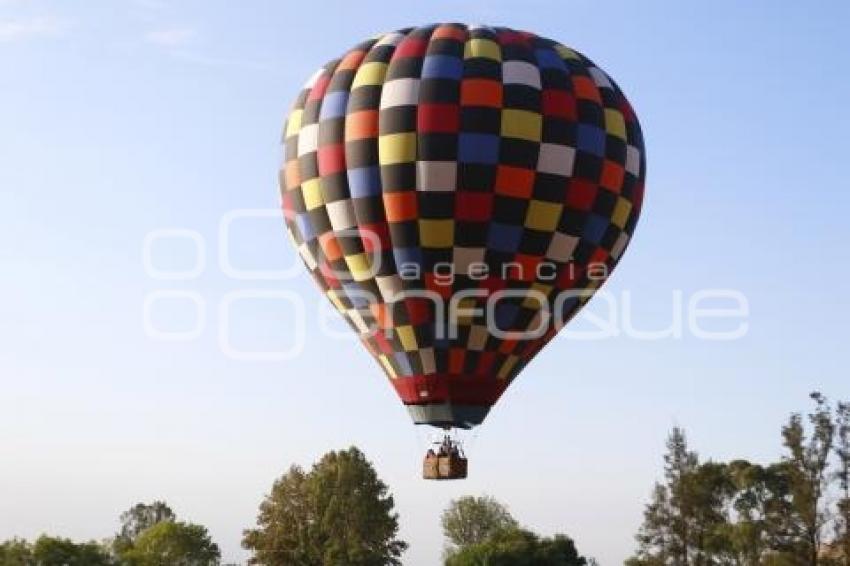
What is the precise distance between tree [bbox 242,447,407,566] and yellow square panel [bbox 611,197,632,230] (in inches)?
1731

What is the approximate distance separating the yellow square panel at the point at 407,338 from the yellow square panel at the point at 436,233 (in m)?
2.42

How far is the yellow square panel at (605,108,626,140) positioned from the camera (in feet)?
114

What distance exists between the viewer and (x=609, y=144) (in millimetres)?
34688

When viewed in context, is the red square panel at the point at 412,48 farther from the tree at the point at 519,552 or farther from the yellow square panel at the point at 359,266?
the tree at the point at 519,552

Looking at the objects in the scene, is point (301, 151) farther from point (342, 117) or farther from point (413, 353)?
point (413, 353)

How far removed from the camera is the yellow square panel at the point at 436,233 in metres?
32.9

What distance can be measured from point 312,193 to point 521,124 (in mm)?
6276

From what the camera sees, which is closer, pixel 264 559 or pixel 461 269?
pixel 461 269

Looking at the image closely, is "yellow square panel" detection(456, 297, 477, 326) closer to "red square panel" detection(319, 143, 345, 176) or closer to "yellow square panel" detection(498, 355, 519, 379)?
"yellow square panel" detection(498, 355, 519, 379)

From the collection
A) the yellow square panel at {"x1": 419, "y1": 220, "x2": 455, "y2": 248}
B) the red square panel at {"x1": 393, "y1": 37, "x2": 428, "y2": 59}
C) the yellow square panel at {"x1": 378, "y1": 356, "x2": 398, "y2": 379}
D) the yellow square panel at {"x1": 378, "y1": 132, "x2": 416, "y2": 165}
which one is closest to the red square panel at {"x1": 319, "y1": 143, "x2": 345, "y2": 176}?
the yellow square panel at {"x1": 378, "y1": 132, "x2": 416, "y2": 165}

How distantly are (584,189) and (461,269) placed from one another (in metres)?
4.21

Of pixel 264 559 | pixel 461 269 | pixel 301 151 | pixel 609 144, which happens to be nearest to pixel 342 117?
pixel 301 151

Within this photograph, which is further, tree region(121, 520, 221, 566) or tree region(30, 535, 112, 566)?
tree region(121, 520, 221, 566)

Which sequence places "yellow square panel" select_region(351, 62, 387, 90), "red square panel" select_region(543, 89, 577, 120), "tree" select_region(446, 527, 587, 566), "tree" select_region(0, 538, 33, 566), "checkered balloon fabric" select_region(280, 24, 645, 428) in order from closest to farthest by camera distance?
"checkered balloon fabric" select_region(280, 24, 645, 428)
"red square panel" select_region(543, 89, 577, 120)
"yellow square panel" select_region(351, 62, 387, 90)
"tree" select_region(0, 538, 33, 566)
"tree" select_region(446, 527, 587, 566)
